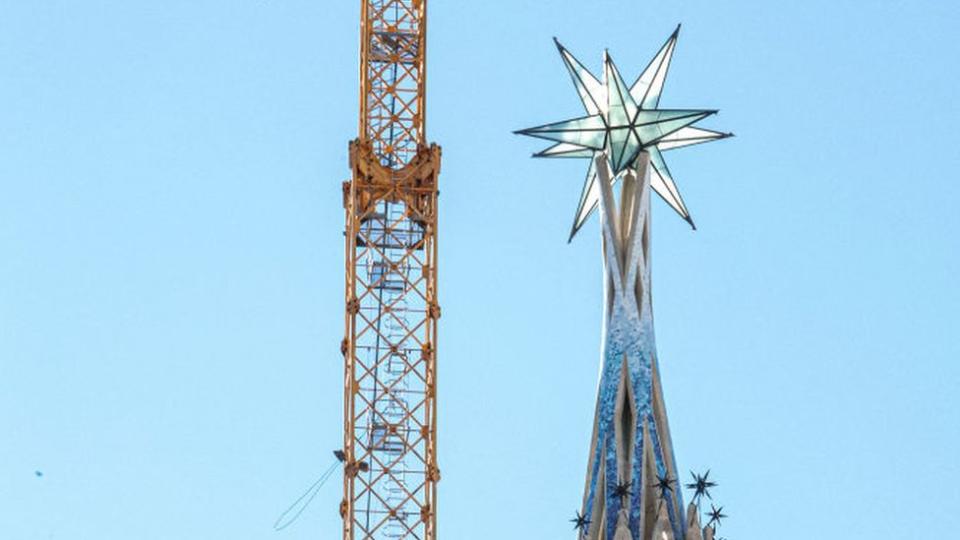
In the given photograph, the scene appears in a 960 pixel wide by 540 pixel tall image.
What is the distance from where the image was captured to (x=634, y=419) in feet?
485

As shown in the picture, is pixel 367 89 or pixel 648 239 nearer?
pixel 648 239

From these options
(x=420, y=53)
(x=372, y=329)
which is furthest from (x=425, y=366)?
(x=420, y=53)

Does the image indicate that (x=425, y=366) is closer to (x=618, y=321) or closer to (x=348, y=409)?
(x=348, y=409)

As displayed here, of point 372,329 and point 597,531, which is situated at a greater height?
point 372,329

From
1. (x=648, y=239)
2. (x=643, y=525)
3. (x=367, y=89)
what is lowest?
(x=643, y=525)

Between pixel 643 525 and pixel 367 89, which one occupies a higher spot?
pixel 367 89

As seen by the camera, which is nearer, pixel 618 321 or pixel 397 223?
pixel 618 321

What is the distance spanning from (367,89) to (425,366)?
11168 mm

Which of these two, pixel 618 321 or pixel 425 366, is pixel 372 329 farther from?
pixel 618 321

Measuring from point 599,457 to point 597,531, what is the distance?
9.22ft

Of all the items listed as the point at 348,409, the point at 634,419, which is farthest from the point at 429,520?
the point at 634,419

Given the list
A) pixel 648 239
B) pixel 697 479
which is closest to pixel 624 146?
pixel 648 239

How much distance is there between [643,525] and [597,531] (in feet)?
6.04

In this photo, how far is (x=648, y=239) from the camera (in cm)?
14975
